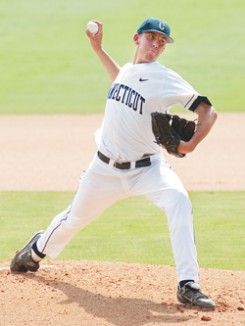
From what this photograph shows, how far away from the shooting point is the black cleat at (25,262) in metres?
7.60

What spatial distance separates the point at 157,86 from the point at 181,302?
4.93ft

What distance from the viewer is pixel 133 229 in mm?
9773

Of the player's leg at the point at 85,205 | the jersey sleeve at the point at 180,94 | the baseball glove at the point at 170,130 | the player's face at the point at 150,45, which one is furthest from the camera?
the player's leg at the point at 85,205

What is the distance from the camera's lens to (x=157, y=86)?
6832mm

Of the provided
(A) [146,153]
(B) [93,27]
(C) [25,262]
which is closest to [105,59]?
(B) [93,27]

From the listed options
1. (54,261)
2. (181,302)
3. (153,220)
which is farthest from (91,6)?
(181,302)

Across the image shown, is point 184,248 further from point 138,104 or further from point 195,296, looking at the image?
point 138,104

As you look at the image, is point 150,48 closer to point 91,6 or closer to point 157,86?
point 157,86

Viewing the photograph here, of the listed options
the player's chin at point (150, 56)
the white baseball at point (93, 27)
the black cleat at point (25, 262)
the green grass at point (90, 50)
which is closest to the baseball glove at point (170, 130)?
the player's chin at point (150, 56)

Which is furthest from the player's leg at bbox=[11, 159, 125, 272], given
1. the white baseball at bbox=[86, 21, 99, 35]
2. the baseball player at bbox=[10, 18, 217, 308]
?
the white baseball at bbox=[86, 21, 99, 35]

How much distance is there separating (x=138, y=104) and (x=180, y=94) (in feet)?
1.06

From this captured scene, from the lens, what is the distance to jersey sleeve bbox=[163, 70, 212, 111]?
6.71 metres

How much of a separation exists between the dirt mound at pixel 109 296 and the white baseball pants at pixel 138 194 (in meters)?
0.30

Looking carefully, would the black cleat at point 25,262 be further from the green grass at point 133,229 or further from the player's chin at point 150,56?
the player's chin at point 150,56
